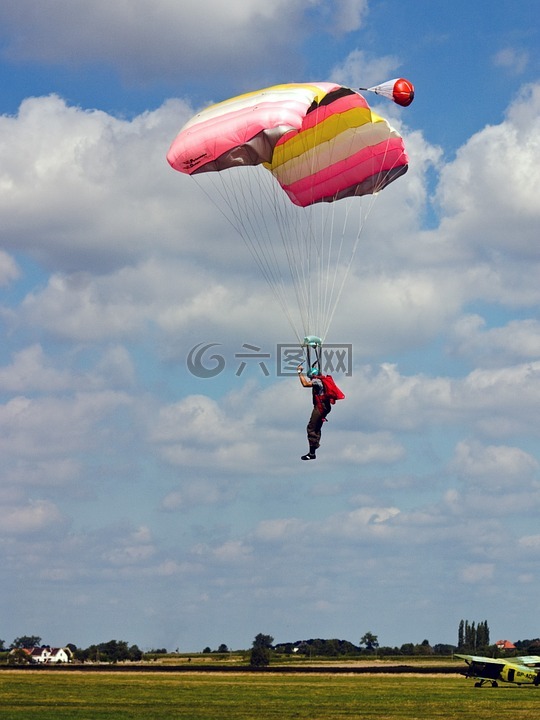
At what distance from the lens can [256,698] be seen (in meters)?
36.8

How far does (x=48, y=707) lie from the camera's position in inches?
1296

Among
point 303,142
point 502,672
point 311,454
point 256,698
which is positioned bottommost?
point 256,698

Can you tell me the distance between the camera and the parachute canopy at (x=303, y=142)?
27.8 meters

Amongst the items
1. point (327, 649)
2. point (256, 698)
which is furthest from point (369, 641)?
point (256, 698)

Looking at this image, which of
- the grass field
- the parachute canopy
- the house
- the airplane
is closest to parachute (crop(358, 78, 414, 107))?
the parachute canopy

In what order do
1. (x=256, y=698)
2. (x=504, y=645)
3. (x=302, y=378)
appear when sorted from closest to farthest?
(x=302, y=378)
(x=256, y=698)
(x=504, y=645)

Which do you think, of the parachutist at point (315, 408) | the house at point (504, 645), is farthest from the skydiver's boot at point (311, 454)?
the house at point (504, 645)

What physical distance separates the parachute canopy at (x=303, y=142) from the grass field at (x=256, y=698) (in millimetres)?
15399

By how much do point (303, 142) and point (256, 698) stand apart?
62.3 ft

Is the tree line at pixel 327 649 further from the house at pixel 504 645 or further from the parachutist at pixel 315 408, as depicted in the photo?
the parachutist at pixel 315 408

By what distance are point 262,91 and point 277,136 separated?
2.47 meters

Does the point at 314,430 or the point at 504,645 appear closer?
the point at 314,430

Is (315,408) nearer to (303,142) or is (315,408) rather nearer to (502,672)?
(303,142)

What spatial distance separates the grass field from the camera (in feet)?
101
